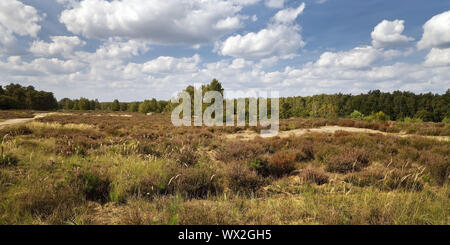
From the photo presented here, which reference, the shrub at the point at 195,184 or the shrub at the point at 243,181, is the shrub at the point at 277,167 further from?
the shrub at the point at 195,184

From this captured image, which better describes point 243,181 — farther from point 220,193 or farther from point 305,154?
point 305,154

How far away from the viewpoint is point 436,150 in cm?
738

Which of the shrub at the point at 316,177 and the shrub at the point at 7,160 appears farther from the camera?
the shrub at the point at 7,160

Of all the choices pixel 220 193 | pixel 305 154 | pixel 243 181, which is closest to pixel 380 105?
pixel 305 154

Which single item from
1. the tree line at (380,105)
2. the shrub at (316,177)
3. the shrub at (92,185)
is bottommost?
the shrub at (316,177)

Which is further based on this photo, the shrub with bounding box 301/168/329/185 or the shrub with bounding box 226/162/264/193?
the shrub with bounding box 301/168/329/185

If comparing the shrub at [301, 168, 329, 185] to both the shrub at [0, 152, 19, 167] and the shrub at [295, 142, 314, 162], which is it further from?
the shrub at [0, 152, 19, 167]

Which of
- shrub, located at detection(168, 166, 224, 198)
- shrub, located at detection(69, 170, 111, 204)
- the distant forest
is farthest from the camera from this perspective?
the distant forest

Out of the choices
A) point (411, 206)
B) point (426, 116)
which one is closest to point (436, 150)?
point (411, 206)

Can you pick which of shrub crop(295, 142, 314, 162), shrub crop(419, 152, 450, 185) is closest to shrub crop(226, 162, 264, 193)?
shrub crop(295, 142, 314, 162)

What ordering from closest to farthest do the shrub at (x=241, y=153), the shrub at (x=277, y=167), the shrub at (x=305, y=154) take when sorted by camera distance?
the shrub at (x=277, y=167), the shrub at (x=241, y=153), the shrub at (x=305, y=154)

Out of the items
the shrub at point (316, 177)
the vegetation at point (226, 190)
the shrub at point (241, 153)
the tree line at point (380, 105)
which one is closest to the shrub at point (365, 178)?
the vegetation at point (226, 190)
